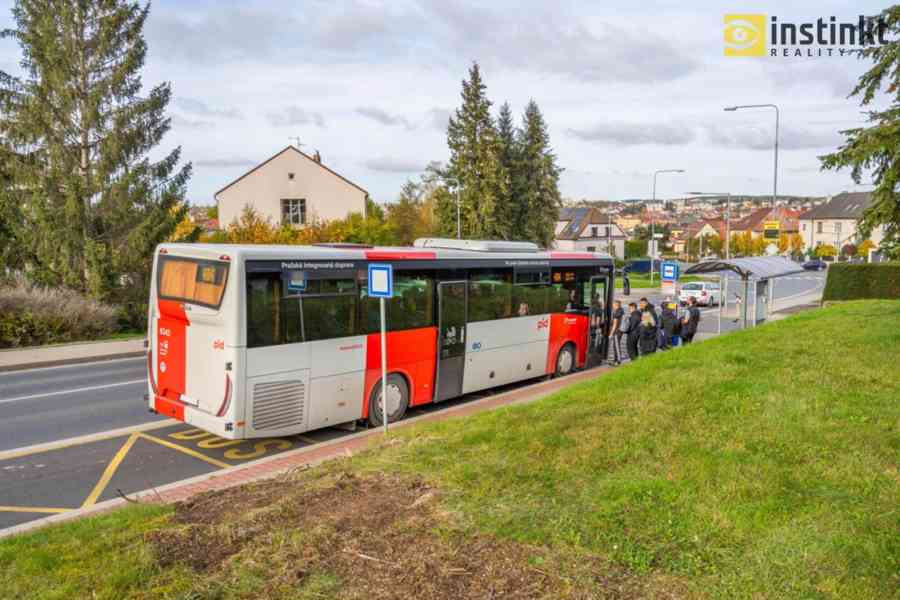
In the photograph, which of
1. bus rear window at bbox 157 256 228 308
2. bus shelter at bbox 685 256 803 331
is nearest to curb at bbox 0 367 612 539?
bus rear window at bbox 157 256 228 308

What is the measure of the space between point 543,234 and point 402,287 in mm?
53171

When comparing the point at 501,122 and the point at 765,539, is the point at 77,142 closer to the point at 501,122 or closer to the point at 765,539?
the point at 765,539

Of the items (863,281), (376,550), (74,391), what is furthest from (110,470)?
(863,281)

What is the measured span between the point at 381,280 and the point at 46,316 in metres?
16.7

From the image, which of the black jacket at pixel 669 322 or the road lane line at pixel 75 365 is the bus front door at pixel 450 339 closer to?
the black jacket at pixel 669 322

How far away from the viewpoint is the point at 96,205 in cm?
2673

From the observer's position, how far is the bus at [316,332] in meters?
9.36

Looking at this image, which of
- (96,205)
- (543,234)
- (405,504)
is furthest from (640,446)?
(543,234)

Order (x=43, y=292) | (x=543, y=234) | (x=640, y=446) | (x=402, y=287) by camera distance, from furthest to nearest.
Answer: (x=543, y=234)
(x=43, y=292)
(x=402, y=287)
(x=640, y=446)

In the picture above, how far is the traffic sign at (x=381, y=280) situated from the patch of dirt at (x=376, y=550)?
3.64 metres

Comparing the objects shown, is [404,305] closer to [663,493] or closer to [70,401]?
[663,493]

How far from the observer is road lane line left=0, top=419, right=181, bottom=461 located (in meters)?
9.87

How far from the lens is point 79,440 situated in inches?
415

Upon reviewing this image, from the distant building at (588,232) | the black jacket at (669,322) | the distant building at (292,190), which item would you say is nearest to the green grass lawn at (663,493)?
the black jacket at (669,322)
